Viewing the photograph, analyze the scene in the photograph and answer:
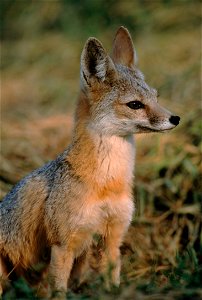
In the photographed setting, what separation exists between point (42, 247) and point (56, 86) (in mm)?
5494

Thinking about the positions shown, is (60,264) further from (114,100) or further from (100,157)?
(114,100)

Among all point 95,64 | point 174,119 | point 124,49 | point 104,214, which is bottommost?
point 104,214

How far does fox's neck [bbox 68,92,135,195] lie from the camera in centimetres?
491

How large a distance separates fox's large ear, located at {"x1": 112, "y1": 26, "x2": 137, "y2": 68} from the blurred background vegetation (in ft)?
5.58

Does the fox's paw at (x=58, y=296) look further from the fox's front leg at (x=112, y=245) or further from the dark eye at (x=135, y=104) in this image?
the dark eye at (x=135, y=104)

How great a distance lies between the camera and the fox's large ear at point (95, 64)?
16.0ft

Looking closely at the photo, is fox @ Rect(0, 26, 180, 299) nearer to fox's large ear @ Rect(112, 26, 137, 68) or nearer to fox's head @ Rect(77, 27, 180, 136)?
fox's head @ Rect(77, 27, 180, 136)

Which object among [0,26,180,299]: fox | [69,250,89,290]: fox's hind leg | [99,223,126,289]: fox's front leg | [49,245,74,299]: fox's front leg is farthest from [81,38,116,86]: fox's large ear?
[69,250,89,290]: fox's hind leg

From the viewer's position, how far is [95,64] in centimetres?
498

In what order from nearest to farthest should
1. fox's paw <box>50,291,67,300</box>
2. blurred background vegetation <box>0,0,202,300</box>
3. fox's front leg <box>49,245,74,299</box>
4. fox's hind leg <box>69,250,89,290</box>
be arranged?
1. fox's paw <box>50,291,67,300</box>
2. fox's front leg <box>49,245,74,299</box>
3. fox's hind leg <box>69,250,89,290</box>
4. blurred background vegetation <box>0,0,202,300</box>

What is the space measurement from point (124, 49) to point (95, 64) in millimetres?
700

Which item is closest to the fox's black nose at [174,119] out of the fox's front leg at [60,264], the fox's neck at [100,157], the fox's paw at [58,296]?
the fox's neck at [100,157]

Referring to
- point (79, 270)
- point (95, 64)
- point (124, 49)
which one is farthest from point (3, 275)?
point (124, 49)

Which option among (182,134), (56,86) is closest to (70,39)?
(56,86)
